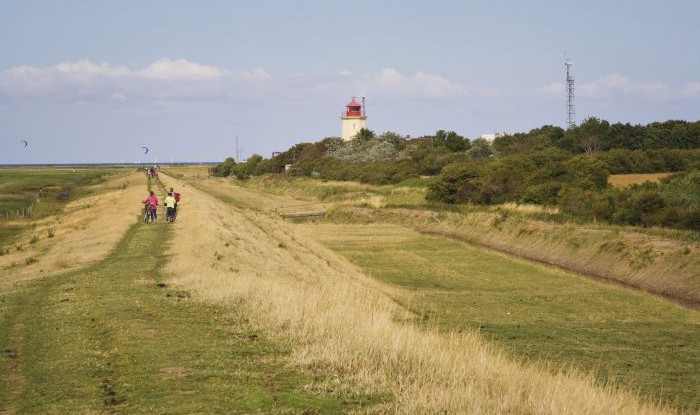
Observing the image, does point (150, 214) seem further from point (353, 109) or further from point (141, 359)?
point (353, 109)

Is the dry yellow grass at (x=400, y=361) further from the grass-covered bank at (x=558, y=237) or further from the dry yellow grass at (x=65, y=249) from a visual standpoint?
the grass-covered bank at (x=558, y=237)

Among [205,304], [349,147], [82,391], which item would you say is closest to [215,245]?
[205,304]

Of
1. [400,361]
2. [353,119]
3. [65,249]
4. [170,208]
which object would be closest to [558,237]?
[170,208]

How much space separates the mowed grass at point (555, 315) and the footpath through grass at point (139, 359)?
→ 557 centimetres

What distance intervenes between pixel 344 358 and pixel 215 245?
18.4 metres

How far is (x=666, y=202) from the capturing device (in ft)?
149

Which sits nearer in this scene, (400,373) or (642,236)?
(400,373)

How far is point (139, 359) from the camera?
1159cm

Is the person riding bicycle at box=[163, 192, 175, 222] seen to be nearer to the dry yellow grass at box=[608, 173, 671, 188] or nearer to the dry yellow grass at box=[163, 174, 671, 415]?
the dry yellow grass at box=[163, 174, 671, 415]

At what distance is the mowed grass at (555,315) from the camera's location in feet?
58.1

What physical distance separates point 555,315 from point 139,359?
56.2 feet

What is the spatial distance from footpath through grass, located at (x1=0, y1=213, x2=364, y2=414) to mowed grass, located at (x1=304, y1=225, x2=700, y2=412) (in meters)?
5.57

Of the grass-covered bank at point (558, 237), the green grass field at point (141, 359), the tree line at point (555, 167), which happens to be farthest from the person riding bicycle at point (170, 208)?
the tree line at point (555, 167)

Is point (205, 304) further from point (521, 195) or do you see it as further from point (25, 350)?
Answer: point (521, 195)
